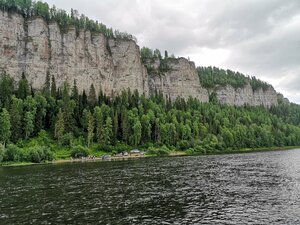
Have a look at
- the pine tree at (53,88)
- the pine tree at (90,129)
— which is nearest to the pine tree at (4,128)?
the pine tree at (90,129)

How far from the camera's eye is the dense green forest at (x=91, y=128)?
101875 millimetres

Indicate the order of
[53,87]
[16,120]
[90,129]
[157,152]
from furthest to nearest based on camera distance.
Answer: [53,87] < [157,152] < [90,129] < [16,120]

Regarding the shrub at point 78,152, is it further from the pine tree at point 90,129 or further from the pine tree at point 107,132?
the pine tree at point 107,132

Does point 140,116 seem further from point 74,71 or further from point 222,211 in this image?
point 222,211

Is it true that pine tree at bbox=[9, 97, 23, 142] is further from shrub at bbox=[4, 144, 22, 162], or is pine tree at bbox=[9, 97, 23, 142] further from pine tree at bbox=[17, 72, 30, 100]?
shrub at bbox=[4, 144, 22, 162]

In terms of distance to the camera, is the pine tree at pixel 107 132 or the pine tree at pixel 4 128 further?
the pine tree at pixel 107 132

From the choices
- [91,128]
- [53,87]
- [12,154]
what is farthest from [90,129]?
[53,87]

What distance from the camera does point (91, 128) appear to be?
374 feet

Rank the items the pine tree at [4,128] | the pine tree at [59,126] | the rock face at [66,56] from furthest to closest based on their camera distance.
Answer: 1. the rock face at [66,56]
2. the pine tree at [59,126]
3. the pine tree at [4,128]

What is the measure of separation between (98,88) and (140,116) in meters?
36.8

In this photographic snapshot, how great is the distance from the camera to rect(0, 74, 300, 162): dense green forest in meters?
102

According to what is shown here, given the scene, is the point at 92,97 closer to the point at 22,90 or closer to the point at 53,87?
the point at 53,87

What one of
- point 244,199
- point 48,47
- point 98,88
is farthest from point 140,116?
point 244,199

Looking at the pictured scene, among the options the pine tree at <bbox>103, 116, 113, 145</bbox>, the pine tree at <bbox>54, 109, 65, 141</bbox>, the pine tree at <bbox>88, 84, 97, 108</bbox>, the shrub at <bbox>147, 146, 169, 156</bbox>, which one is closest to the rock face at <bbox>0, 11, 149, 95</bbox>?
the pine tree at <bbox>88, 84, 97, 108</bbox>
